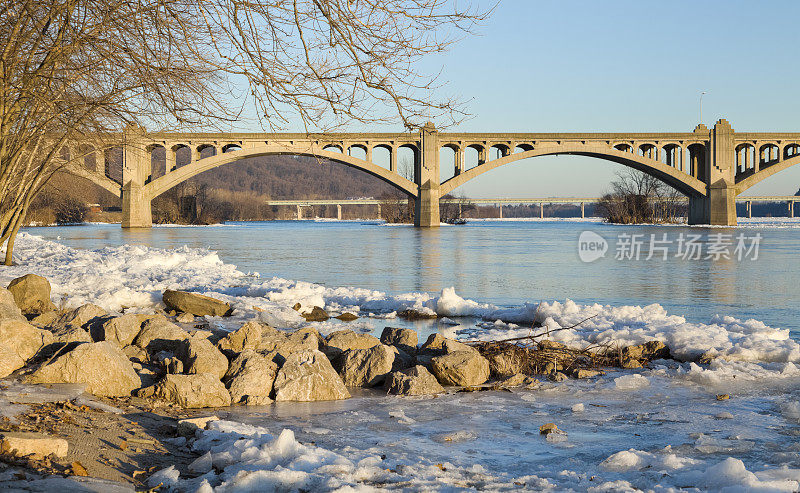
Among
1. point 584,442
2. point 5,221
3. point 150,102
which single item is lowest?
point 584,442

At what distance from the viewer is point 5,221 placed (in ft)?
33.4

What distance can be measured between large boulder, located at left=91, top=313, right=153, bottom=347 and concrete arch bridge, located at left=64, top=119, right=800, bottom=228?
156 ft

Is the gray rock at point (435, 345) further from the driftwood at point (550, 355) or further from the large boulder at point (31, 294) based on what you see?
the large boulder at point (31, 294)


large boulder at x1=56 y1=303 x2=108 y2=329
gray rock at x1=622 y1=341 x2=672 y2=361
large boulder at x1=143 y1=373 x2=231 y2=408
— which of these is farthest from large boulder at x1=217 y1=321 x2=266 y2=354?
gray rock at x1=622 y1=341 x2=672 y2=361

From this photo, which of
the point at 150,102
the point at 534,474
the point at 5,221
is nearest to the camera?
the point at 534,474

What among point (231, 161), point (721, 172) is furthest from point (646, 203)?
point (231, 161)

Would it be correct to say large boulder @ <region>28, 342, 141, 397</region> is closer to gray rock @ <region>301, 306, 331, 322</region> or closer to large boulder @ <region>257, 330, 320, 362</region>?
large boulder @ <region>257, 330, 320, 362</region>

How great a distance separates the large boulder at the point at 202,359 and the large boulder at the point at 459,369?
6.43ft

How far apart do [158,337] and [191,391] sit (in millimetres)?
1780

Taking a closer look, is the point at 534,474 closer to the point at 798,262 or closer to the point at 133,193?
the point at 798,262

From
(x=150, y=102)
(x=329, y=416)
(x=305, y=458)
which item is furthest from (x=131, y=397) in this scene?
(x=150, y=102)

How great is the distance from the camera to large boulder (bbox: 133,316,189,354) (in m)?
6.75

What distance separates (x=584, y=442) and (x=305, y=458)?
200 centimetres

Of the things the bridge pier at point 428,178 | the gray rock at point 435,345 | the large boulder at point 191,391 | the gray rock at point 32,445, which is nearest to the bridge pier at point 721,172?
the bridge pier at point 428,178
